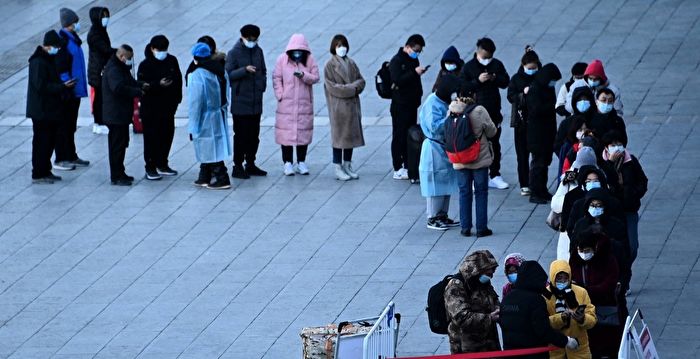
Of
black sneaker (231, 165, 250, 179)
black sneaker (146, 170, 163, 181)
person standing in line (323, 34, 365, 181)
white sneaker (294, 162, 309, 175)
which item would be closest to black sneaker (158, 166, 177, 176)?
black sneaker (146, 170, 163, 181)

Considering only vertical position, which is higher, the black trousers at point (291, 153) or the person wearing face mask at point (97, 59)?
the person wearing face mask at point (97, 59)

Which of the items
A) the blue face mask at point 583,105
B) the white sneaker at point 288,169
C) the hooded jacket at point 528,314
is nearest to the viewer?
the hooded jacket at point 528,314

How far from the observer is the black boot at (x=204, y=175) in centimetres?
1895

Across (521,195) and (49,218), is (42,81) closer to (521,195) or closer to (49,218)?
(49,218)

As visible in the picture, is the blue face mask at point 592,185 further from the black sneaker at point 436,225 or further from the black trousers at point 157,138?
the black trousers at point 157,138

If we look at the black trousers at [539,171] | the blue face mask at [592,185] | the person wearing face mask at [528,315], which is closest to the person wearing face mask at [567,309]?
the person wearing face mask at [528,315]

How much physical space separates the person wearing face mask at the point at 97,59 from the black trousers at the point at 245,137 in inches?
107

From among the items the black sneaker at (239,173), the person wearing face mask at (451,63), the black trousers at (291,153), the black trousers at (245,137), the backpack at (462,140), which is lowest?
the black sneaker at (239,173)

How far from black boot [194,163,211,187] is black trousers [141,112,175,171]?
25.9 inches

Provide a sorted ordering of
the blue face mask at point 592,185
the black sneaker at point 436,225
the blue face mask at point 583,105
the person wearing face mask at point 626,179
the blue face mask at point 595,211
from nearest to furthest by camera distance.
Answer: the blue face mask at point 595,211 < the blue face mask at point 592,185 < the person wearing face mask at point 626,179 < the blue face mask at point 583,105 < the black sneaker at point 436,225

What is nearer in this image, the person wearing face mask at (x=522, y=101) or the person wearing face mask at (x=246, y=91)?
the person wearing face mask at (x=522, y=101)

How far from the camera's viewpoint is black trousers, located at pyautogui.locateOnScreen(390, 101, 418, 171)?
18953 mm

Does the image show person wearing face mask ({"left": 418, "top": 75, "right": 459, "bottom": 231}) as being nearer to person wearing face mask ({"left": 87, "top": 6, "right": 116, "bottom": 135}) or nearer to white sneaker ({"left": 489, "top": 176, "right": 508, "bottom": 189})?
white sneaker ({"left": 489, "top": 176, "right": 508, "bottom": 189})

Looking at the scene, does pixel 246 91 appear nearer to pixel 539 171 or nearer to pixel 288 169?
pixel 288 169
